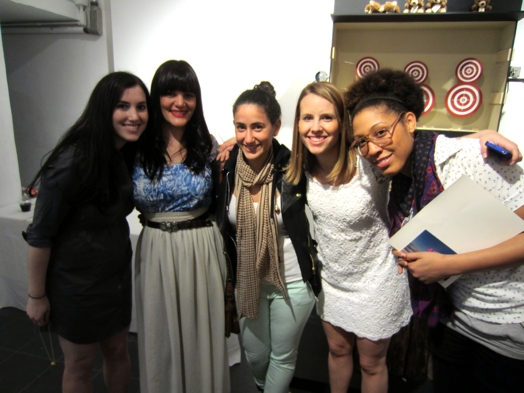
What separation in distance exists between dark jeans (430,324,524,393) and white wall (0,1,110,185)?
9.35 feet

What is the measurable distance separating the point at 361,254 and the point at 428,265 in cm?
26

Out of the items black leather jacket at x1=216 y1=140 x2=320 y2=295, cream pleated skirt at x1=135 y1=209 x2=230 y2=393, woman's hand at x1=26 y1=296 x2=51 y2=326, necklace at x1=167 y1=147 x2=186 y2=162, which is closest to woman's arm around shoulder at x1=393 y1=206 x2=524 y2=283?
black leather jacket at x1=216 y1=140 x2=320 y2=295

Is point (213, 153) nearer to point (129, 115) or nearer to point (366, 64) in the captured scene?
point (129, 115)

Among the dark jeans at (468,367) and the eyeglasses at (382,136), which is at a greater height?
the eyeglasses at (382,136)

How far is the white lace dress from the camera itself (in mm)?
1140

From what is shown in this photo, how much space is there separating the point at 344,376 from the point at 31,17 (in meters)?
3.30

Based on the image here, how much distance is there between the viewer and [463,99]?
2.08 metres

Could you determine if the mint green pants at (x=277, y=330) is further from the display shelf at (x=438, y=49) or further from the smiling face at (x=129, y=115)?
the display shelf at (x=438, y=49)

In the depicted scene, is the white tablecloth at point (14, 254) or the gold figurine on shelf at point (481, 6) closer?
the gold figurine on shelf at point (481, 6)

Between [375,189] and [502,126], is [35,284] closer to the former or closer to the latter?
[375,189]

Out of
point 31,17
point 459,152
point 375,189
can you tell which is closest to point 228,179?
point 375,189

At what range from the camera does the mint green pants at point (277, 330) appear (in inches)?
54.1

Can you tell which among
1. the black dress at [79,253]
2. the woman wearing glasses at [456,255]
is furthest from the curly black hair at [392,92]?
the black dress at [79,253]

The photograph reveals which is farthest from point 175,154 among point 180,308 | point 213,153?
point 180,308
